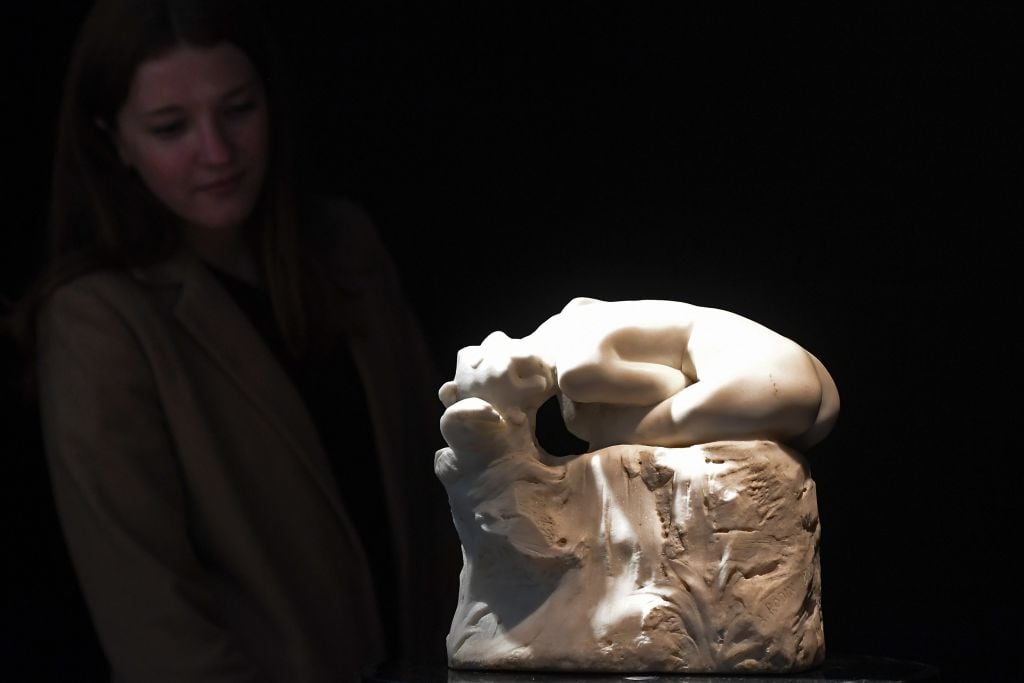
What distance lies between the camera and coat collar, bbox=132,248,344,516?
2.52 metres

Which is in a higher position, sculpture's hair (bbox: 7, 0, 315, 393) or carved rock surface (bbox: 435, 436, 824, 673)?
sculpture's hair (bbox: 7, 0, 315, 393)

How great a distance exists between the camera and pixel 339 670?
254 cm

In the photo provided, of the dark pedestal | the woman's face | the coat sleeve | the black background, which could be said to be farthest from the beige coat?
the dark pedestal

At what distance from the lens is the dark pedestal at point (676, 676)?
6.43 ft

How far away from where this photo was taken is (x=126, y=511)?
7.91 feet

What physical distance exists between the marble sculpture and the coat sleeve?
0.49 m

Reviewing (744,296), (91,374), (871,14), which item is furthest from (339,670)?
(871,14)

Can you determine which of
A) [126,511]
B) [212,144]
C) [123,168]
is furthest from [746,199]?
[126,511]

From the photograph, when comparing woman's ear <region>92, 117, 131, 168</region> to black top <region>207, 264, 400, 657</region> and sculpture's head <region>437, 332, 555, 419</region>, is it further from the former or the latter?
sculpture's head <region>437, 332, 555, 419</region>

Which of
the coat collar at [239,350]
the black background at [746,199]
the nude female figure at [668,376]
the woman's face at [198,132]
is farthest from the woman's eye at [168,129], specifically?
the nude female figure at [668,376]

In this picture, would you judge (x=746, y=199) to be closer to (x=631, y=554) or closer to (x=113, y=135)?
(x=631, y=554)

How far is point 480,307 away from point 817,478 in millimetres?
692

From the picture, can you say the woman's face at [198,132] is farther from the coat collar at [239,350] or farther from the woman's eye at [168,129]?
the coat collar at [239,350]

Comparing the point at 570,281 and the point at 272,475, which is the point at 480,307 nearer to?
the point at 570,281
